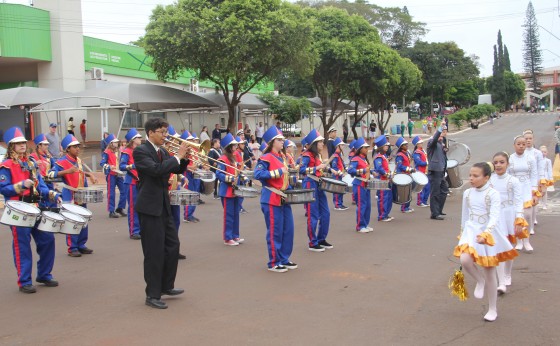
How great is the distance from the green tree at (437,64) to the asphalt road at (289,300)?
197 ft

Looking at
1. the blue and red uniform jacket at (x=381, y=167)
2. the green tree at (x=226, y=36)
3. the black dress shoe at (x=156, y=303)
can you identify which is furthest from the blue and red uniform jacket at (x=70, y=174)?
the green tree at (x=226, y=36)

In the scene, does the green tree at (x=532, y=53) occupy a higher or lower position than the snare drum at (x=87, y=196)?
higher

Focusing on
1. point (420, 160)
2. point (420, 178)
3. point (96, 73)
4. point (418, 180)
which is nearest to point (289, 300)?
point (418, 180)

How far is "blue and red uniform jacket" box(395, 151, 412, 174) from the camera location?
12.4 meters

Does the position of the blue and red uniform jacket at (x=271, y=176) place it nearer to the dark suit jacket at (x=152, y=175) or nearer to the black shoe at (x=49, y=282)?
the dark suit jacket at (x=152, y=175)

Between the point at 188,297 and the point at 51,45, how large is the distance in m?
28.0

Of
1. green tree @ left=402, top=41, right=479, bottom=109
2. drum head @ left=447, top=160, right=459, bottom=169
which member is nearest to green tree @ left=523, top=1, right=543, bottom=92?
green tree @ left=402, top=41, right=479, bottom=109

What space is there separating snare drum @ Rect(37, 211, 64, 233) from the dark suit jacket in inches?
48.3

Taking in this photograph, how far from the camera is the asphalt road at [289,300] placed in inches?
214

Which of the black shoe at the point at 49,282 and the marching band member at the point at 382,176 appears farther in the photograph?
the marching band member at the point at 382,176

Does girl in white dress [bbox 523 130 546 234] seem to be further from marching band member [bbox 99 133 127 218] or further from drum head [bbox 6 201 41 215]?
marching band member [bbox 99 133 127 218]

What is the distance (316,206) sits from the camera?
9.35 meters

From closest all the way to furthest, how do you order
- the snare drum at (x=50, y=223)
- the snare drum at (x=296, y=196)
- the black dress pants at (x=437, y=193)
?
the snare drum at (x=50, y=223), the snare drum at (x=296, y=196), the black dress pants at (x=437, y=193)

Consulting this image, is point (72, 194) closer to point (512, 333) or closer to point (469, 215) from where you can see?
point (469, 215)
